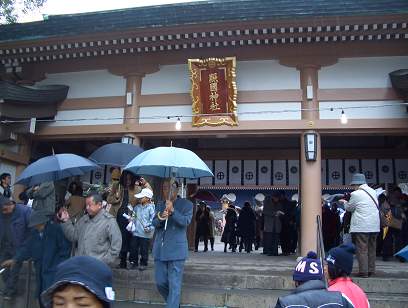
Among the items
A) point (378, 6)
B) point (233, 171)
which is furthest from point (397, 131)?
point (233, 171)

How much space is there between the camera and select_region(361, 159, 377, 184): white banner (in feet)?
42.4

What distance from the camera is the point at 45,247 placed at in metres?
5.77

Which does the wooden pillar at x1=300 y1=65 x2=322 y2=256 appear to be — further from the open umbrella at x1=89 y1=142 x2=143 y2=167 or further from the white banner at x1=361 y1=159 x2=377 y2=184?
the white banner at x1=361 y1=159 x2=377 y2=184

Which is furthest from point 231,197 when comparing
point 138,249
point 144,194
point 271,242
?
point 144,194

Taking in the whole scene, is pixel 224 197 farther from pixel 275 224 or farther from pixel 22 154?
pixel 22 154

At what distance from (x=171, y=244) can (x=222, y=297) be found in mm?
1495

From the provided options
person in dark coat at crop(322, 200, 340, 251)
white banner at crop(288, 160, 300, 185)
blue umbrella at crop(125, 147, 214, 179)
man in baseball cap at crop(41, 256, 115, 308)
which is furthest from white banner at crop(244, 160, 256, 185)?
man in baseball cap at crop(41, 256, 115, 308)

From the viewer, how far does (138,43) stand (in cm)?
977

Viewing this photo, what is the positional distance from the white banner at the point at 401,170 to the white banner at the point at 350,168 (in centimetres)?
111

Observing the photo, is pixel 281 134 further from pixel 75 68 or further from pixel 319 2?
pixel 75 68

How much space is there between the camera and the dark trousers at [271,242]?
34.8 feet

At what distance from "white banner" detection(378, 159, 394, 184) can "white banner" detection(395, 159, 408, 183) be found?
0.15 metres

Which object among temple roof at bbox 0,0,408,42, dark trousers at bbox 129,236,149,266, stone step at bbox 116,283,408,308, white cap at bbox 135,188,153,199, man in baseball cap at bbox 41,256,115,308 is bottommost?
stone step at bbox 116,283,408,308

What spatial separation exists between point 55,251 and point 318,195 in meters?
5.72
